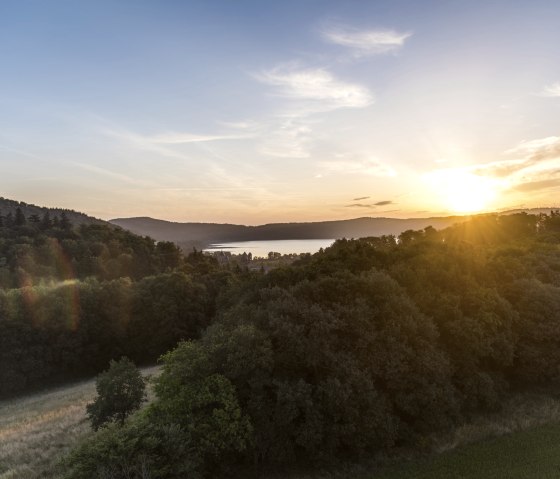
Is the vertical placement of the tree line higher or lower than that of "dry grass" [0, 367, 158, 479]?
higher

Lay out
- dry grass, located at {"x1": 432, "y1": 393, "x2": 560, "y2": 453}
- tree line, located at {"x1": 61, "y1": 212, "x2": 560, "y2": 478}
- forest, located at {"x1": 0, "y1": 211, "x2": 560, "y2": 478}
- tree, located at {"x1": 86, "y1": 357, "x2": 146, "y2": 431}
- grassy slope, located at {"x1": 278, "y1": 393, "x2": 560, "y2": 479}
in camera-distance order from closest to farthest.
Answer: tree line, located at {"x1": 61, "y1": 212, "x2": 560, "y2": 478}
forest, located at {"x1": 0, "y1": 211, "x2": 560, "y2": 478}
grassy slope, located at {"x1": 278, "y1": 393, "x2": 560, "y2": 479}
dry grass, located at {"x1": 432, "y1": 393, "x2": 560, "y2": 453}
tree, located at {"x1": 86, "y1": 357, "x2": 146, "y2": 431}

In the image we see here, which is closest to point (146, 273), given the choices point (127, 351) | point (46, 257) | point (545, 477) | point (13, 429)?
point (46, 257)

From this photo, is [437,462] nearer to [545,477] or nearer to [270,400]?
[545,477]

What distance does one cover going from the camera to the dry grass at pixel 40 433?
64.6 ft

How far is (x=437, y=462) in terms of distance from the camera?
59.0ft

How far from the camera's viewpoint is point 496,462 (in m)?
17.7

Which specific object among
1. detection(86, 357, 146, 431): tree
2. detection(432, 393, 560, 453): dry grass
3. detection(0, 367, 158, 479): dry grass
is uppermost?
detection(86, 357, 146, 431): tree

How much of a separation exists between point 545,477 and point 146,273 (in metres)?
94.4

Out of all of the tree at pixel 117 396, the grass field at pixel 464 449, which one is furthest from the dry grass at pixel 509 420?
the tree at pixel 117 396

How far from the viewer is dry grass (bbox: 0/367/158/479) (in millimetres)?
19688

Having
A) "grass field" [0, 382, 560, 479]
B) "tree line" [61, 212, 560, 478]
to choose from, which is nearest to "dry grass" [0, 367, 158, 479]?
"grass field" [0, 382, 560, 479]

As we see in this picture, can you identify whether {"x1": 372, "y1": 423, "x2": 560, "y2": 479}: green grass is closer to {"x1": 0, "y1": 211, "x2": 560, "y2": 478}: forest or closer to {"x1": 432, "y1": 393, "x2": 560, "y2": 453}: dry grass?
{"x1": 432, "y1": 393, "x2": 560, "y2": 453}: dry grass

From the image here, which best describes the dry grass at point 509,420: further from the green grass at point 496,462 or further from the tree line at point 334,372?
the tree line at point 334,372

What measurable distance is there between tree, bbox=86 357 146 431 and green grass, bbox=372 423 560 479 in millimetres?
13006
